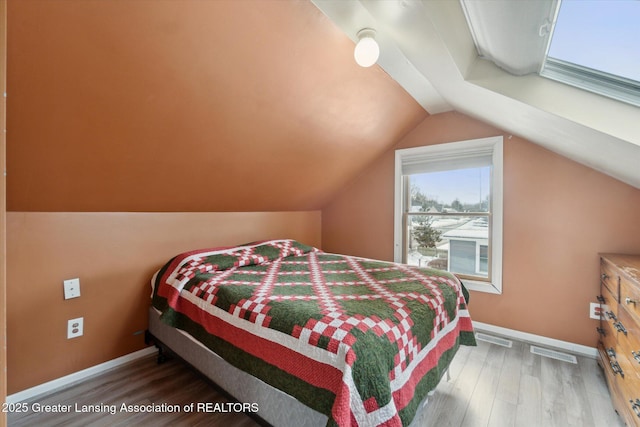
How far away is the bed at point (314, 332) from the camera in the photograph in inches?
41.8

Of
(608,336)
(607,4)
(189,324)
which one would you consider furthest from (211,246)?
(608,336)

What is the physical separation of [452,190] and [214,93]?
97.9 inches

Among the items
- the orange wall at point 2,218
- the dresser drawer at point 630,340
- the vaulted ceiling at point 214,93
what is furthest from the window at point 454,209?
the orange wall at point 2,218

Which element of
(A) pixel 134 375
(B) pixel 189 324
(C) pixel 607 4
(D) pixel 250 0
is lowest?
(A) pixel 134 375

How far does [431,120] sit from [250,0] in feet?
7.56

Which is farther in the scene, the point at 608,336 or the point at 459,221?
the point at 459,221

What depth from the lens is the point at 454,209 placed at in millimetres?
2996

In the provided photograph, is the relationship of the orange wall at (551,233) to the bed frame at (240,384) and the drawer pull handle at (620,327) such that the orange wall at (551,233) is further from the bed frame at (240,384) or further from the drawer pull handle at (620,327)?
the bed frame at (240,384)

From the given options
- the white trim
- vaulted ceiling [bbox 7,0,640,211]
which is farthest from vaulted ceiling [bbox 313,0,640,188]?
the white trim

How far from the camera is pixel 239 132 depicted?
1973 mm

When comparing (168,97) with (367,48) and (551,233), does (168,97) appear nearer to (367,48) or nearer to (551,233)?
(367,48)

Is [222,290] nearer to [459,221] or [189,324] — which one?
[189,324]

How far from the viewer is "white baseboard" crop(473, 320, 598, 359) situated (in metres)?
2.28

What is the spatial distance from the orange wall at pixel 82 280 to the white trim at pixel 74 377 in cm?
3
